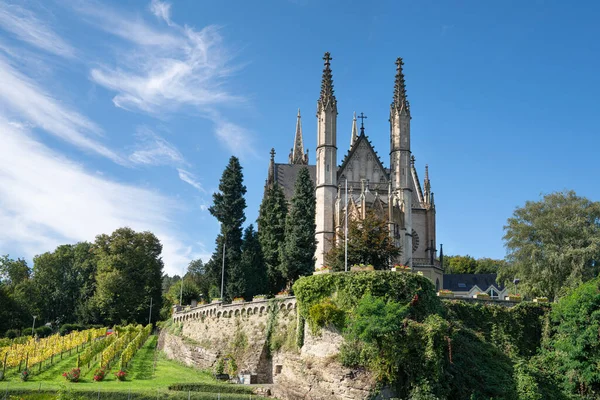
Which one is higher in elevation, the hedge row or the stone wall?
the stone wall

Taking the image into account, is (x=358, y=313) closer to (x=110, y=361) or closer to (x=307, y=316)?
(x=307, y=316)

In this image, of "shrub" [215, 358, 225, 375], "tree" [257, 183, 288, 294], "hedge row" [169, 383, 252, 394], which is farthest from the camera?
"tree" [257, 183, 288, 294]

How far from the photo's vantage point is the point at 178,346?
42.6 meters

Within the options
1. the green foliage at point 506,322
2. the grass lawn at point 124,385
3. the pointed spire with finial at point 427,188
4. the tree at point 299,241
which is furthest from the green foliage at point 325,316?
the pointed spire with finial at point 427,188

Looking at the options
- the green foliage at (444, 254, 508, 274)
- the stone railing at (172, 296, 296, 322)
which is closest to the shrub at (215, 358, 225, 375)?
the stone railing at (172, 296, 296, 322)

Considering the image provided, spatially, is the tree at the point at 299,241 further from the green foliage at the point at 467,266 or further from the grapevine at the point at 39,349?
the green foliage at the point at 467,266

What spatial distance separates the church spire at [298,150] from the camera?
8381 cm

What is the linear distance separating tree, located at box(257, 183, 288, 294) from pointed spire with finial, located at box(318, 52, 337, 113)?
8965 mm

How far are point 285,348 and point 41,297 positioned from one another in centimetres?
5177

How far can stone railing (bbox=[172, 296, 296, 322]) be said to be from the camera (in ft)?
107

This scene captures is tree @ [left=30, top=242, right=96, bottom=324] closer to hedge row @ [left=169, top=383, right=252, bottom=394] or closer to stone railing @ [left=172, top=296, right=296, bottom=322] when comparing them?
stone railing @ [left=172, top=296, right=296, bottom=322]

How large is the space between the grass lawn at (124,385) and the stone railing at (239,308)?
13.4ft

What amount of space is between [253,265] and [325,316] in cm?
2232

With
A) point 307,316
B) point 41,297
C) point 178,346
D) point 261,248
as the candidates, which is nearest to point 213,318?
point 178,346
